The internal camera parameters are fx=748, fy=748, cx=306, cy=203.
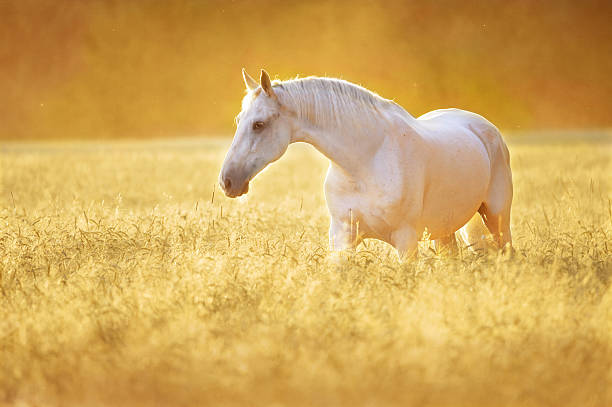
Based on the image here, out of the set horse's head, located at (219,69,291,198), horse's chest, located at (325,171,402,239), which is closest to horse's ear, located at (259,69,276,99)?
horse's head, located at (219,69,291,198)

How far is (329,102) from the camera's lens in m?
5.07

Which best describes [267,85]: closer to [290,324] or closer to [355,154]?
[355,154]

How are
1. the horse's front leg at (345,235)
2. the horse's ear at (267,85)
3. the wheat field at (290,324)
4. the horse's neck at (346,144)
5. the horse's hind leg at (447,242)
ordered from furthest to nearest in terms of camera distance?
1. the horse's hind leg at (447,242)
2. the horse's front leg at (345,235)
3. the horse's neck at (346,144)
4. the horse's ear at (267,85)
5. the wheat field at (290,324)

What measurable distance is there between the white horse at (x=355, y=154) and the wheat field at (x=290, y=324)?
284mm

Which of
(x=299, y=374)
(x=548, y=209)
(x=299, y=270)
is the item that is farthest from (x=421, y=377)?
(x=548, y=209)

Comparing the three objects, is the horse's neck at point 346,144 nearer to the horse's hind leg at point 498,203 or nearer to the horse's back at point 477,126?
the horse's back at point 477,126

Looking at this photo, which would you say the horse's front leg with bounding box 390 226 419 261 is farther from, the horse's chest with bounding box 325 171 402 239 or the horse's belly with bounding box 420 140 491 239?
the horse's belly with bounding box 420 140 491 239

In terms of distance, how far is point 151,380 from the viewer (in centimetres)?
328

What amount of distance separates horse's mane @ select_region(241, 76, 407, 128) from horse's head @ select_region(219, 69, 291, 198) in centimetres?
9

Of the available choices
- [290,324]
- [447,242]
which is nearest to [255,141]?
[290,324]

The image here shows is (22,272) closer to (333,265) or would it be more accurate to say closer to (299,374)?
(333,265)

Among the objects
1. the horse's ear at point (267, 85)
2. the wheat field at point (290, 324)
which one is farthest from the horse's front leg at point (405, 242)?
the horse's ear at point (267, 85)

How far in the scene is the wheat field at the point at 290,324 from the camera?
10.4 ft

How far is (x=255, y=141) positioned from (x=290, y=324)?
148cm
